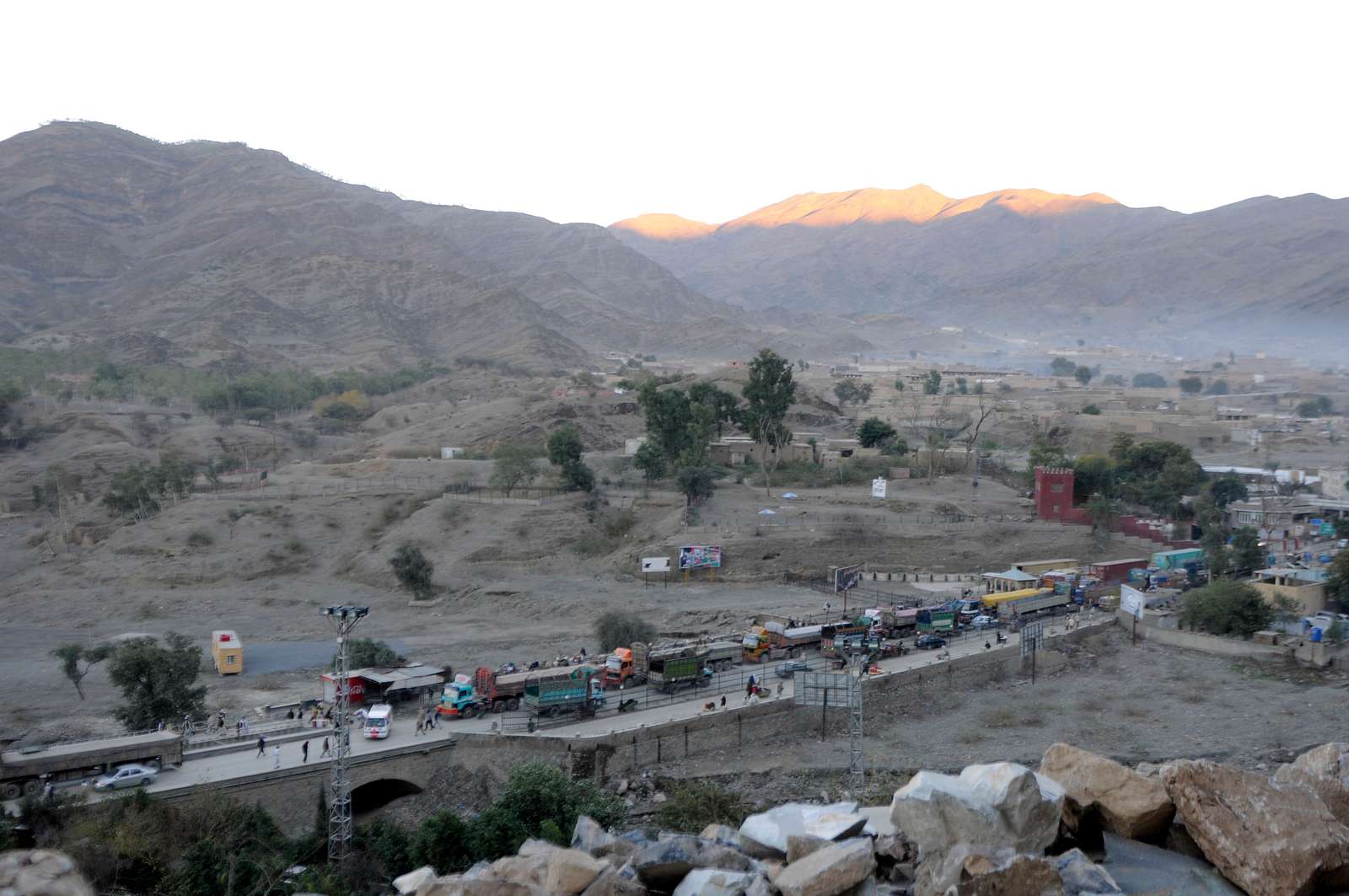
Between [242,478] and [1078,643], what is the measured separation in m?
41.1

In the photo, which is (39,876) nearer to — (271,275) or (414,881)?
(414,881)

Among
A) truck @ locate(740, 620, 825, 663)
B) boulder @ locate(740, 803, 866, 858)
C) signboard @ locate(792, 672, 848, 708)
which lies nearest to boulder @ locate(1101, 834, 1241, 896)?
boulder @ locate(740, 803, 866, 858)

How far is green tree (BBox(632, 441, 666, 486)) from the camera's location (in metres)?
50.2

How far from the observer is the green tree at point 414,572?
133 ft

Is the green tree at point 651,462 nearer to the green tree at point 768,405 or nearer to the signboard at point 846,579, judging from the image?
the green tree at point 768,405

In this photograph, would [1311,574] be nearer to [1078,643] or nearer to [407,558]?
[1078,643]

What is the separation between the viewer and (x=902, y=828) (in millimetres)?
6723

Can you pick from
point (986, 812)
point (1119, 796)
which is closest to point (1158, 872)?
point (1119, 796)

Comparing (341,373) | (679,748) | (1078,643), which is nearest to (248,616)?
(679,748)

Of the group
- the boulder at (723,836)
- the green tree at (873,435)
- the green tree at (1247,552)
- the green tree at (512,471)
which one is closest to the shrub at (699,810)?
the boulder at (723,836)

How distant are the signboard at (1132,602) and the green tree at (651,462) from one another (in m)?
21.6

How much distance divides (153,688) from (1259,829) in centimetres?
2368

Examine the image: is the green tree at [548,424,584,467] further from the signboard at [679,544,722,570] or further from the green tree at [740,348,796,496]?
the signboard at [679,544,722,570]

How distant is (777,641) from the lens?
29.7m
